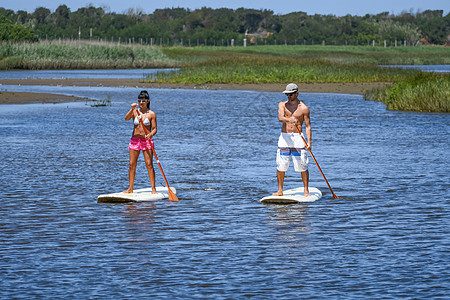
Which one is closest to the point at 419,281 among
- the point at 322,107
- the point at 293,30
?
the point at 322,107

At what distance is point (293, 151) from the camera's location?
535 inches

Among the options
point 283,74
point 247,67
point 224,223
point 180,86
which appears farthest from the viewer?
point 247,67

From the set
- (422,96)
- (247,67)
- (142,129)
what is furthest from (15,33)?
(142,129)

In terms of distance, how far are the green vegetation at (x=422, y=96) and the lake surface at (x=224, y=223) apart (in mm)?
11609

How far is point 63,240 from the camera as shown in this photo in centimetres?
1106

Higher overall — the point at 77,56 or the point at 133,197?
the point at 133,197

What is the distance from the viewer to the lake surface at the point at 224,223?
29.5 feet

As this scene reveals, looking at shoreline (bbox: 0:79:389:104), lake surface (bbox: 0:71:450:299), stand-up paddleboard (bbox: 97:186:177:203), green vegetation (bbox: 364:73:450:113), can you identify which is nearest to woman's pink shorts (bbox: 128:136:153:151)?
stand-up paddleboard (bbox: 97:186:177:203)

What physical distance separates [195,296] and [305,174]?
559cm

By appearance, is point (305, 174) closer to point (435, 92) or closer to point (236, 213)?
point (236, 213)

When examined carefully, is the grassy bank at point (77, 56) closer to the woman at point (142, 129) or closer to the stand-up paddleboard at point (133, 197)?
the stand-up paddleboard at point (133, 197)

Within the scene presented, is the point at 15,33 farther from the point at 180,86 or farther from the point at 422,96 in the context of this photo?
the point at 422,96

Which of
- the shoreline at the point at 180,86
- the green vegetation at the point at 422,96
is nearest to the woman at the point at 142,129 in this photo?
the green vegetation at the point at 422,96

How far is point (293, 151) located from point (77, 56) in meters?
77.8
